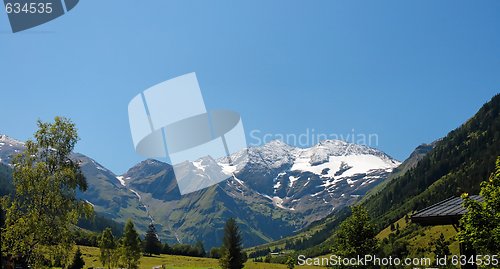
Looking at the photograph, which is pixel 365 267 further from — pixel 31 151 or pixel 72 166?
pixel 31 151

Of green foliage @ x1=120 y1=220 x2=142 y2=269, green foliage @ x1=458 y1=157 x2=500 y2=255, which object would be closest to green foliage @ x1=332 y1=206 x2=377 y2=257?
green foliage @ x1=458 y1=157 x2=500 y2=255

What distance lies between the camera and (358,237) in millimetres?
41156

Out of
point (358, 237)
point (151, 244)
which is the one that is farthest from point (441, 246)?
point (358, 237)

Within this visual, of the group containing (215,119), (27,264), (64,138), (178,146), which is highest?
(215,119)

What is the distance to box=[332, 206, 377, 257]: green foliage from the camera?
4062 centimetres

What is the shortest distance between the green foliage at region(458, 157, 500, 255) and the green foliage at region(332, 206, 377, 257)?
2073 centimetres

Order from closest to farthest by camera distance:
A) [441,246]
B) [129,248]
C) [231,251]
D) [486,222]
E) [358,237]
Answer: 1. [486,222]
2. [358,237]
3. [129,248]
4. [231,251]
5. [441,246]

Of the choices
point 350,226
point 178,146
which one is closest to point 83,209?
point 350,226

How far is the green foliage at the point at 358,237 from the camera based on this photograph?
133ft

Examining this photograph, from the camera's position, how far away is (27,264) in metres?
31.2

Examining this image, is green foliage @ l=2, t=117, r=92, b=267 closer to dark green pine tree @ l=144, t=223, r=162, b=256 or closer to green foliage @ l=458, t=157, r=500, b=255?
green foliage @ l=458, t=157, r=500, b=255

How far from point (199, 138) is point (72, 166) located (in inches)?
1223

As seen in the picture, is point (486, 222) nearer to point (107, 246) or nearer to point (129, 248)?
point (129, 248)

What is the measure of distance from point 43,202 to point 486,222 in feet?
87.2
